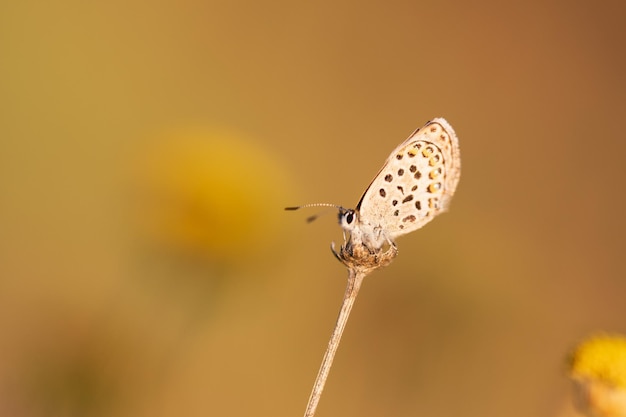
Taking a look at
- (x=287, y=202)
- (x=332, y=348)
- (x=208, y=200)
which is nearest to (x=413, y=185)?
(x=332, y=348)

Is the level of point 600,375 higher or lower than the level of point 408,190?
lower

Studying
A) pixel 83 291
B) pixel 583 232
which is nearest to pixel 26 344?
pixel 83 291

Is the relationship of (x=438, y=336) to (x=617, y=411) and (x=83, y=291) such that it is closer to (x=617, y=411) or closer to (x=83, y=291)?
(x=83, y=291)

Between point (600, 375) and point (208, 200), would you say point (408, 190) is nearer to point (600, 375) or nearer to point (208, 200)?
point (600, 375)

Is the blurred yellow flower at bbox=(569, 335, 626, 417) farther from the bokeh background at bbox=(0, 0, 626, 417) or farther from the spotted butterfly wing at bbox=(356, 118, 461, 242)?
the bokeh background at bbox=(0, 0, 626, 417)

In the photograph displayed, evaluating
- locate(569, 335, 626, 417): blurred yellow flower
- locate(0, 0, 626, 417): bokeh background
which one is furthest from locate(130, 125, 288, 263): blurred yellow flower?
locate(569, 335, 626, 417): blurred yellow flower
